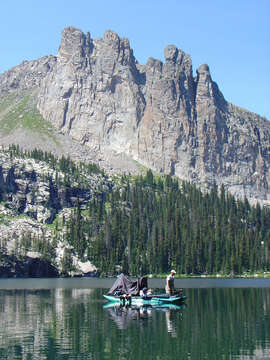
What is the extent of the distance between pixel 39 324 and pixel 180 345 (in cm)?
1758

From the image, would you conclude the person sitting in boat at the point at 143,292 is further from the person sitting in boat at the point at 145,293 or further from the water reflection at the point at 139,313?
the water reflection at the point at 139,313

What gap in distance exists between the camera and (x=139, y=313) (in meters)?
62.4

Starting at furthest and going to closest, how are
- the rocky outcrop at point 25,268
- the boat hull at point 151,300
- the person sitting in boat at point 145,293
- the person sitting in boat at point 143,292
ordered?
the rocky outcrop at point 25,268 < the person sitting in boat at point 143,292 < the person sitting in boat at point 145,293 < the boat hull at point 151,300

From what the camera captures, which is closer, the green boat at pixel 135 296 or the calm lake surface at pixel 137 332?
the calm lake surface at pixel 137 332

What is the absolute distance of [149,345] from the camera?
1561 inches

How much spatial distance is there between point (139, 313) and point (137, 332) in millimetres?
16789

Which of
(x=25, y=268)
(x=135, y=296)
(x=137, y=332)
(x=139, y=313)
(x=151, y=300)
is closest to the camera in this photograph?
(x=137, y=332)

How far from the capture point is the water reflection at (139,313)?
51.4 metres

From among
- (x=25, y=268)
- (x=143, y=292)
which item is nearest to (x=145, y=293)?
(x=143, y=292)

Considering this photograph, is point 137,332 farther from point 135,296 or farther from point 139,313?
point 135,296

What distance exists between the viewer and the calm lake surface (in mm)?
37031

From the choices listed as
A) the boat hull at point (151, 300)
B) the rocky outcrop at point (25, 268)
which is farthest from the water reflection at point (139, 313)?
the rocky outcrop at point (25, 268)

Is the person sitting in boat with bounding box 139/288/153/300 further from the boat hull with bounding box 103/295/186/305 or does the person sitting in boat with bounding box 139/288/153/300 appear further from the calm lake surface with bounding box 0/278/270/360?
the calm lake surface with bounding box 0/278/270/360

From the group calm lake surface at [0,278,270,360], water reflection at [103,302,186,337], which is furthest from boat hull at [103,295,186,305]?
calm lake surface at [0,278,270,360]
